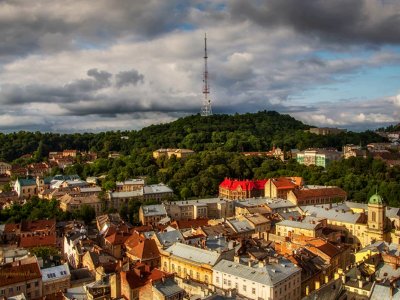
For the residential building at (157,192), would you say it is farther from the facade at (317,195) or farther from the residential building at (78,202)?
the facade at (317,195)

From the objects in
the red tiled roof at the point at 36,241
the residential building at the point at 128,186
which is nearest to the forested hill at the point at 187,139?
the residential building at the point at 128,186

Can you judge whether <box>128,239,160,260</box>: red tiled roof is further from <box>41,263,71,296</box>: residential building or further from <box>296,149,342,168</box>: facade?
<box>296,149,342,168</box>: facade

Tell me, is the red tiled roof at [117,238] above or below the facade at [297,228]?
below

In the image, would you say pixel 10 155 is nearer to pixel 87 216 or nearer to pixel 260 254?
pixel 87 216

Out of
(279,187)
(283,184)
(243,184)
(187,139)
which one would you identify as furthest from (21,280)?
(187,139)

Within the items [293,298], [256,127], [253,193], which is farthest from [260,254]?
[256,127]

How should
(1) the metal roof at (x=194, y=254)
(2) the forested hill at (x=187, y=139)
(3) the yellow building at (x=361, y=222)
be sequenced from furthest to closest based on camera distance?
(2) the forested hill at (x=187, y=139) → (3) the yellow building at (x=361, y=222) → (1) the metal roof at (x=194, y=254)

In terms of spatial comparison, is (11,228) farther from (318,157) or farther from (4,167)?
(318,157)
